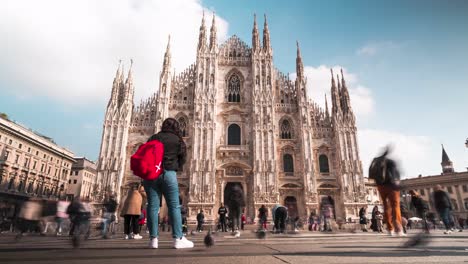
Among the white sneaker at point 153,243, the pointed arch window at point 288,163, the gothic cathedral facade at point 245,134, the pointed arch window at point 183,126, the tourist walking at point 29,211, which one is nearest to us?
the white sneaker at point 153,243

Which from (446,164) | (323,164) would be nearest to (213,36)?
(323,164)

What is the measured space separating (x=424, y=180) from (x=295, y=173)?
105ft

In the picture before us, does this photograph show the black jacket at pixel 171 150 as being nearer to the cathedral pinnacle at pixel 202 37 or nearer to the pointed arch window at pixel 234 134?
the pointed arch window at pixel 234 134

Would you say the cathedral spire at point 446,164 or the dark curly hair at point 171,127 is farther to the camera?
the cathedral spire at point 446,164

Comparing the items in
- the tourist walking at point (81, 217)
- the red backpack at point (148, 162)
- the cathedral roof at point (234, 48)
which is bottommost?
the tourist walking at point (81, 217)

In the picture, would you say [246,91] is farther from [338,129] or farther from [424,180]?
[424,180]

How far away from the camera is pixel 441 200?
8648 mm

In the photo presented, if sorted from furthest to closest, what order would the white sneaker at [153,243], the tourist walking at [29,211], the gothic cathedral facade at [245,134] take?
the gothic cathedral facade at [245,134]
the tourist walking at [29,211]
the white sneaker at [153,243]

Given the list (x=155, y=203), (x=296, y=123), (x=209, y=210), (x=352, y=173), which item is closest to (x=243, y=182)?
(x=209, y=210)

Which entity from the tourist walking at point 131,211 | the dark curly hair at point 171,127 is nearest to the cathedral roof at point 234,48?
the tourist walking at point 131,211

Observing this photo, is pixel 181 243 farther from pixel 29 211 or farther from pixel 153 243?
pixel 29 211

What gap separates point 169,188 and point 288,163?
2304 cm

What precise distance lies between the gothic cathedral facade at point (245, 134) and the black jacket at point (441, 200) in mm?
15348

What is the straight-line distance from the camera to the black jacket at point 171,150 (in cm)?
388
